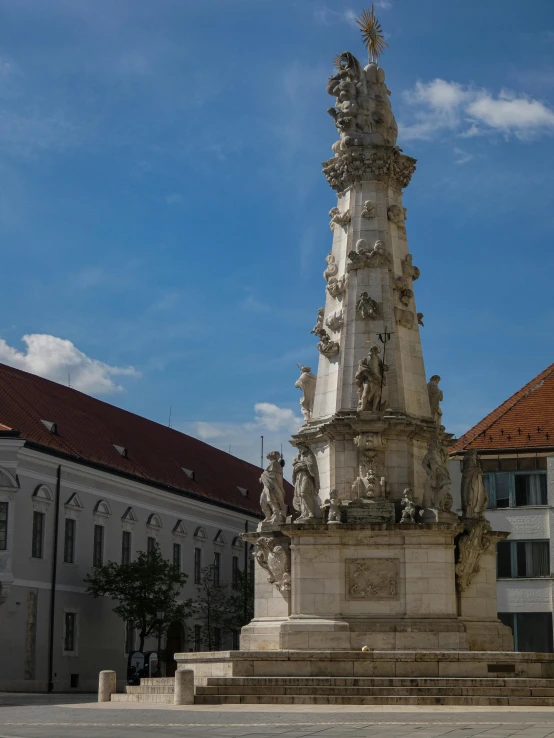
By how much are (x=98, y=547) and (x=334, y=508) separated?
2770 centimetres

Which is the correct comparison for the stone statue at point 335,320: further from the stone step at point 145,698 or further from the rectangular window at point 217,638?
the rectangular window at point 217,638

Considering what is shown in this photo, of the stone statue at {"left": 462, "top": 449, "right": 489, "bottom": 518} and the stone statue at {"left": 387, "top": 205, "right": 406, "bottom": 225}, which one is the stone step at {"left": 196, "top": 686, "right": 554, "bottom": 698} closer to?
the stone statue at {"left": 462, "top": 449, "right": 489, "bottom": 518}

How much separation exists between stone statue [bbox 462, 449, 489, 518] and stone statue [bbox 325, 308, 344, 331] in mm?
4448

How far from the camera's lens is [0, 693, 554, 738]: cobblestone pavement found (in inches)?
721

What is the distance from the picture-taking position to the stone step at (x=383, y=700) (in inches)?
960

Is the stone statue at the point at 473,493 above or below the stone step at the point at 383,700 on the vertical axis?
above

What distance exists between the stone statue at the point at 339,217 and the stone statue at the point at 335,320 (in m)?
2.36

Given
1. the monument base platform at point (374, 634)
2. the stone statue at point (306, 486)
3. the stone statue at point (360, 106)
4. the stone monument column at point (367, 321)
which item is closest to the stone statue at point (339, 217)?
the stone monument column at point (367, 321)

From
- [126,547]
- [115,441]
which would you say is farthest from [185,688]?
[115,441]

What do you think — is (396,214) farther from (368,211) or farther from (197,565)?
(197,565)

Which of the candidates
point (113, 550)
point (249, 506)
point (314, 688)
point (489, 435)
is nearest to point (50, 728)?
point (314, 688)

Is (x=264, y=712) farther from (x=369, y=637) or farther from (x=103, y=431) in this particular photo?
(x=103, y=431)

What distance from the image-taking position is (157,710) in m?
23.9

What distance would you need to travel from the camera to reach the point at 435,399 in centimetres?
3086
